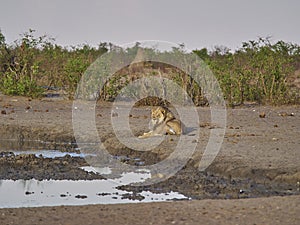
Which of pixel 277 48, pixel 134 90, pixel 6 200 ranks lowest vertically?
pixel 6 200

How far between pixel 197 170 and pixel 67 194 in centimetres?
280

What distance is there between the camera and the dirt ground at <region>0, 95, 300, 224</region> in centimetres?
737

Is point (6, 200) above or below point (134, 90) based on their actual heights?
below

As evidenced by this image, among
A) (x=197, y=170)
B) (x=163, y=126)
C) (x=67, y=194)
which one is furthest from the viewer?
(x=163, y=126)

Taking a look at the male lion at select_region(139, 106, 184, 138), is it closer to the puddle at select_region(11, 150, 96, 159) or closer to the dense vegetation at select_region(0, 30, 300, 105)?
the puddle at select_region(11, 150, 96, 159)

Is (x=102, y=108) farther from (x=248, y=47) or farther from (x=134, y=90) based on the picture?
(x=248, y=47)

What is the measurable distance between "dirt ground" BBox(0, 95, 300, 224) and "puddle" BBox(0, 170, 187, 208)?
0.36 metres

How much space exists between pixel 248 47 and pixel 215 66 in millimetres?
1531

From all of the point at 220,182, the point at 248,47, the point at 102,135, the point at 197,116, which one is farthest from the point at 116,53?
the point at 220,182

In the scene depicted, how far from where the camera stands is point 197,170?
11.2m

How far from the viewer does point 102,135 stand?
1516 centimetres

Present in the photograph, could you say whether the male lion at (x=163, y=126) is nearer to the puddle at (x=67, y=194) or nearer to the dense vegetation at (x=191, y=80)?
the puddle at (x=67, y=194)

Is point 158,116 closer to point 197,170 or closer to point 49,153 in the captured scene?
point 49,153

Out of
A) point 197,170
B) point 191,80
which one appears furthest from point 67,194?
point 191,80
